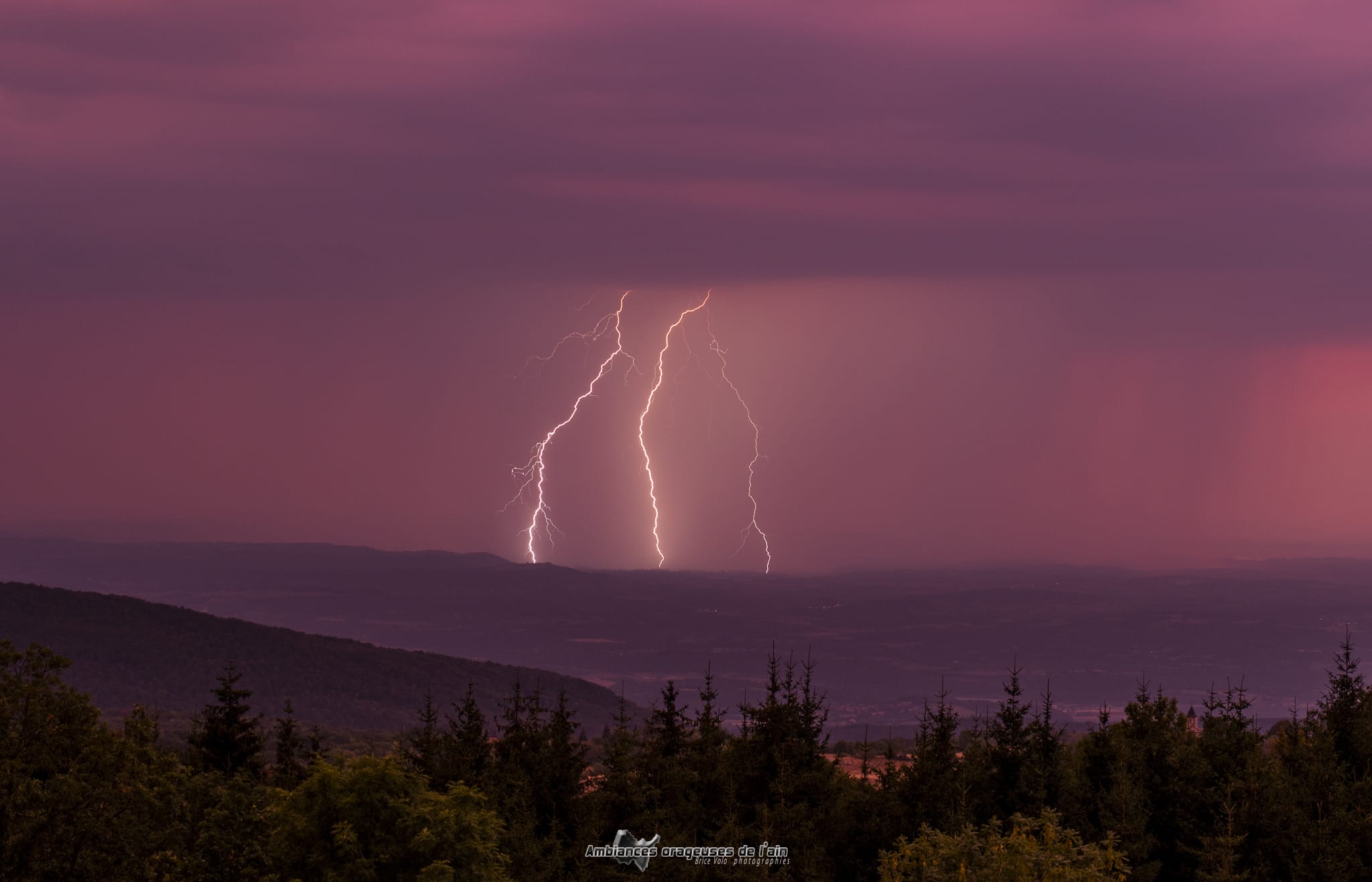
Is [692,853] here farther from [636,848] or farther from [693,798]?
[693,798]

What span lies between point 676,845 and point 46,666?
922 inches

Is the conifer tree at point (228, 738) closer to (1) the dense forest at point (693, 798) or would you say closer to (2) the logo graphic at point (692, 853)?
(1) the dense forest at point (693, 798)

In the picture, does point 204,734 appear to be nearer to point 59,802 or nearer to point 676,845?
point 676,845

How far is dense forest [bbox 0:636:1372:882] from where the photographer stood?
40.3 meters

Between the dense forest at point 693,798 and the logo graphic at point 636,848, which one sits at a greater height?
the dense forest at point 693,798

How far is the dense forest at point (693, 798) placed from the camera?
40281 millimetres

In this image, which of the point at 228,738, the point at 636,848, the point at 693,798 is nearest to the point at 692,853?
the point at 636,848

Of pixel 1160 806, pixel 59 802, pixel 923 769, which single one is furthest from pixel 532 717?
pixel 59 802

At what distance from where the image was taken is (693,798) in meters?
64.0

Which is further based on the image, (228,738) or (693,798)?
(228,738)

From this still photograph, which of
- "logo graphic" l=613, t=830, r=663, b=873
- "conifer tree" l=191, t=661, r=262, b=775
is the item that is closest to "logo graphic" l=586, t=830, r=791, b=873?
"logo graphic" l=613, t=830, r=663, b=873

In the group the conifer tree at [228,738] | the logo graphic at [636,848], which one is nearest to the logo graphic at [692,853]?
the logo graphic at [636,848]

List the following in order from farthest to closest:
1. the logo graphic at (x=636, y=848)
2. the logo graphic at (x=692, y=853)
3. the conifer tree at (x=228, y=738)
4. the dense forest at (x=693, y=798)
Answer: the conifer tree at (x=228, y=738), the logo graphic at (x=636, y=848), the logo graphic at (x=692, y=853), the dense forest at (x=693, y=798)

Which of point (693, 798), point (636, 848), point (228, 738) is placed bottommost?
point (636, 848)
